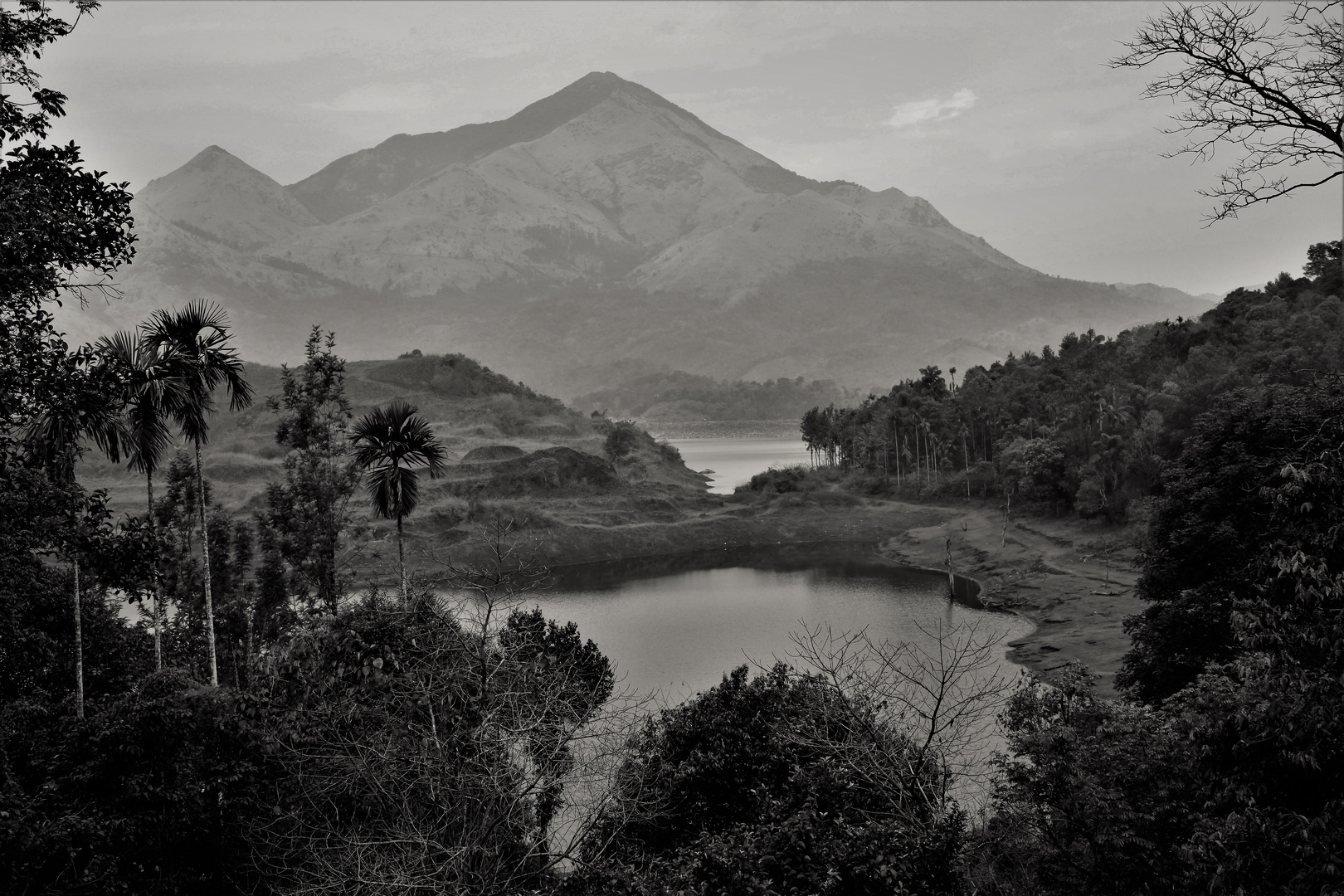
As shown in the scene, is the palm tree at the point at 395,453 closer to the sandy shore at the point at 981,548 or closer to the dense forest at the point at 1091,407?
the sandy shore at the point at 981,548

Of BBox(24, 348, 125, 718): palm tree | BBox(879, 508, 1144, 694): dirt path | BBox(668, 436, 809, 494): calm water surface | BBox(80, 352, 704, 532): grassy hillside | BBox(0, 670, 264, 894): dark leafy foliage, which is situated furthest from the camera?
BBox(668, 436, 809, 494): calm water surface

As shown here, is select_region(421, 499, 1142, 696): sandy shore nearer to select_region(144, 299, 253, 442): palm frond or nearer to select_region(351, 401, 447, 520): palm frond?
select_region(351, 401, 447, 520): palm frond

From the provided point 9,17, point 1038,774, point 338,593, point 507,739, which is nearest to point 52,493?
point 9,17

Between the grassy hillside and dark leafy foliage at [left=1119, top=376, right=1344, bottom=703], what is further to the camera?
the grassy hillside

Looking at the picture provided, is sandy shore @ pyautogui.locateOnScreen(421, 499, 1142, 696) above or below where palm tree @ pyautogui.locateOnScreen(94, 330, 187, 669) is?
below

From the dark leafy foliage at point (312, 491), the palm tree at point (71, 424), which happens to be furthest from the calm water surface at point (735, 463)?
the palm tree at point (71, 424)

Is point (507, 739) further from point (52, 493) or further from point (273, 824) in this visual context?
point (52, 493)

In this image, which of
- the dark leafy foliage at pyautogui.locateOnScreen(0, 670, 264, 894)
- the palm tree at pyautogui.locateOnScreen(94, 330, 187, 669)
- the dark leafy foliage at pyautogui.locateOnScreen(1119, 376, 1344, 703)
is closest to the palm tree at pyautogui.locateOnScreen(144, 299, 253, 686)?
the palm tree at pyautogui.locateOnScreen(94, 330, 187, 669)
